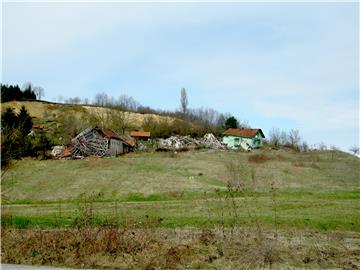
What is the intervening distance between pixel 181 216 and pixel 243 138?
67797 mm

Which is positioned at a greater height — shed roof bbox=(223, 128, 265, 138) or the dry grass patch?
shed roof bbox=(223, 128, 265, 138)

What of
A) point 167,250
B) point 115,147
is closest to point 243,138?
point 115,147

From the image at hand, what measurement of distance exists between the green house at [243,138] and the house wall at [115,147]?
2510 centimetres

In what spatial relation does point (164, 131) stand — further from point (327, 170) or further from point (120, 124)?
point (327, 170)

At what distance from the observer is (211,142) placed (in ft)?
270

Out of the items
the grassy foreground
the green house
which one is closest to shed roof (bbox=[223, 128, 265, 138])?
the green house

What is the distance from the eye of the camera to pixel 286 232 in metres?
13.1

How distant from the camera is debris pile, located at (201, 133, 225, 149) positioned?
77.6m

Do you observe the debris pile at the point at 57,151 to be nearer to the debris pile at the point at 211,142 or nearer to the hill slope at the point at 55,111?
the debris pile at the point at 211,142

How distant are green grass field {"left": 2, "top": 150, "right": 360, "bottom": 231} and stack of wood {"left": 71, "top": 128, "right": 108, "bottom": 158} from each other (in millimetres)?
11620

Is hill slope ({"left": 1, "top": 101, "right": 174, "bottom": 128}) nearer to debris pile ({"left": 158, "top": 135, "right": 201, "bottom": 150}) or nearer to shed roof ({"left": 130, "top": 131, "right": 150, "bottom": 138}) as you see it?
shed roof ({"left": 130, "top": 131, "right": 150, "bottom": 138})

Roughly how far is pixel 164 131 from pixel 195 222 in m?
74.5

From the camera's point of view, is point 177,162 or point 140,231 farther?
point 177,162

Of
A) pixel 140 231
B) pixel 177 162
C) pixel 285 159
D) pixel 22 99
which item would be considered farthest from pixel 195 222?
pixel 22 99
